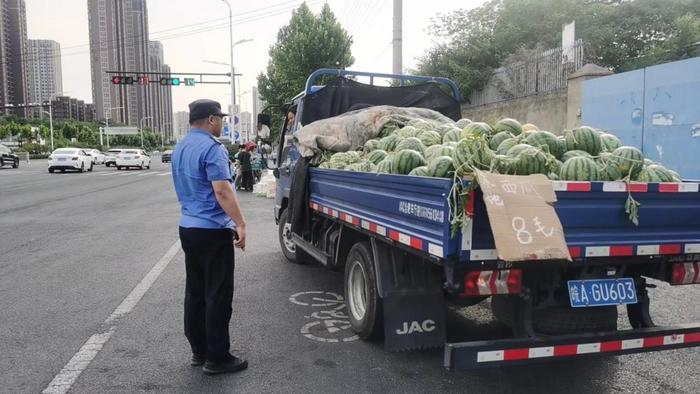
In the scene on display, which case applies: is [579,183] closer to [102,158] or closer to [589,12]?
[589,12]

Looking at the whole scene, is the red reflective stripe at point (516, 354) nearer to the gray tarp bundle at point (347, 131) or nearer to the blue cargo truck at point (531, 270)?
the blue cargo truck at point (531, 270)

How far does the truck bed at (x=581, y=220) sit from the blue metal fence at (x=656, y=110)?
8.91m

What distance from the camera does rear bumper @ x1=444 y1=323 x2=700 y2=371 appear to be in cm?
320

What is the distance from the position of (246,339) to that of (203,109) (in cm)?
198

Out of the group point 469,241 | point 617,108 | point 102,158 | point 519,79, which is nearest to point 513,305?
point 469,241

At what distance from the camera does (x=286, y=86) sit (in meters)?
36.9

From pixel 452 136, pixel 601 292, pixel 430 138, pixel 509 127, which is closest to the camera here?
pixel 601 292

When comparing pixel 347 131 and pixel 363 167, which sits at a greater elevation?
pixel 347 131

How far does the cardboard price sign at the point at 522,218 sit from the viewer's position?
3.00 meters

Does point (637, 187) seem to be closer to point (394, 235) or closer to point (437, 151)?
point (437, 151)

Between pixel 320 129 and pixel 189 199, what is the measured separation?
2496 millimetres

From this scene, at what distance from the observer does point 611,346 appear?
135 inches

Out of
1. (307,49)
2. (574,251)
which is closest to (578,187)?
(574,251)

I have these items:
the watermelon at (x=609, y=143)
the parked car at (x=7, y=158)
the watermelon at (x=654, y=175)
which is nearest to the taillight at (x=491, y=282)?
the watermelon at (x=654, y=175)
